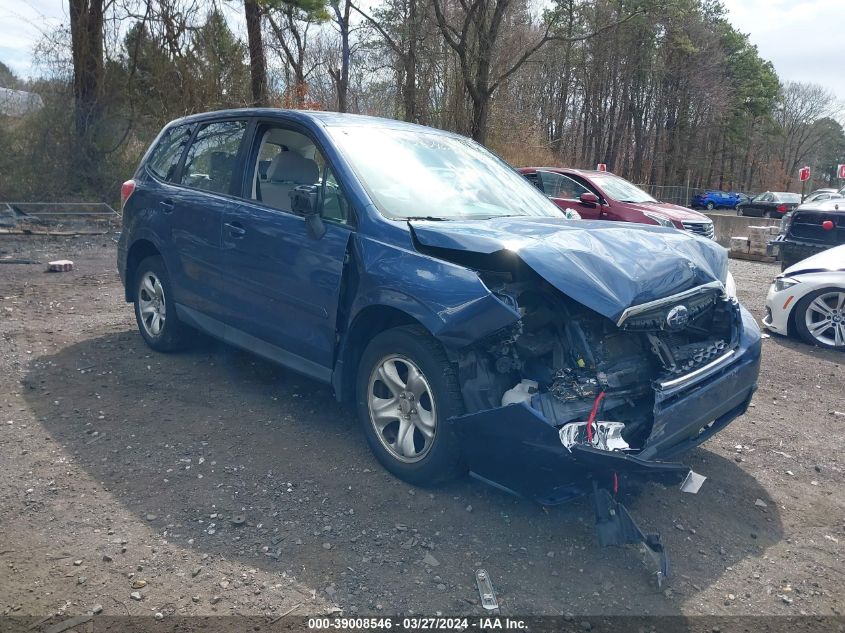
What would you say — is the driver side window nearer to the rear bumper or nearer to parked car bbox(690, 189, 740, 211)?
the rear bumper

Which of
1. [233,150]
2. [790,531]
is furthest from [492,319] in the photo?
[233,150]

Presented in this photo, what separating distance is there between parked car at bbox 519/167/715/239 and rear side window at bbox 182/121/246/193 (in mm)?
7364

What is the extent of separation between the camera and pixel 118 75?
16016 mm

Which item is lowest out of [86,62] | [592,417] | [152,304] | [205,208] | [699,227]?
[152,304]

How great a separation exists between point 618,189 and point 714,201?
4198 centimetres

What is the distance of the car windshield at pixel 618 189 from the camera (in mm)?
12586

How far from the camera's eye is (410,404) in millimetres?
3701

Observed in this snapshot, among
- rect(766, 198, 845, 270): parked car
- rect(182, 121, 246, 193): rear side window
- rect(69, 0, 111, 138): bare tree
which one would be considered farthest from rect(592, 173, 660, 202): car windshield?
rect(69, 0, 111, 138): bare tree

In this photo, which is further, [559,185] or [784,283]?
[559,185]

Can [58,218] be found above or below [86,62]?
below

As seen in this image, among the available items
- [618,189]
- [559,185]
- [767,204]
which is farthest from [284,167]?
[767,204]

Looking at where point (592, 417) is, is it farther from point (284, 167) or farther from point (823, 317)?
point (823, 317)

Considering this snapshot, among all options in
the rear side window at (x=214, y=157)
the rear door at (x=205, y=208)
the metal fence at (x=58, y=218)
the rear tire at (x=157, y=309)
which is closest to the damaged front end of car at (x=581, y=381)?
the rear door at (x=205, y=208)

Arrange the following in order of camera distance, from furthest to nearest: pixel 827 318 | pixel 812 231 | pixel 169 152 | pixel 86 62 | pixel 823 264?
pixel 86 62 → pixel 812 231 → pixel 823 264 → pixel 827 318 → pixel 169 152
